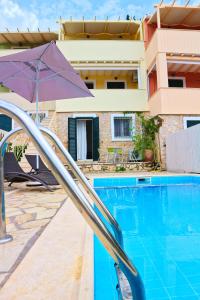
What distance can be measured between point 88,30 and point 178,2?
630 centimetres

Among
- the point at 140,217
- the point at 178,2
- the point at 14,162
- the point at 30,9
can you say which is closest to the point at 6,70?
the point at 14,162

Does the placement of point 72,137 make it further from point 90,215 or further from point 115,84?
point 90,215

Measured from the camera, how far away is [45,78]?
342 inches

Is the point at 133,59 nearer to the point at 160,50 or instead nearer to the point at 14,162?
the point at 160,50

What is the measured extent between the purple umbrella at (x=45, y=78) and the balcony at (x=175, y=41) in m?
8.36

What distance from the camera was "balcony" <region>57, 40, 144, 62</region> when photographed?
16547mm

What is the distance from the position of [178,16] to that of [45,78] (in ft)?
38.7

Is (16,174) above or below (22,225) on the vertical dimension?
above

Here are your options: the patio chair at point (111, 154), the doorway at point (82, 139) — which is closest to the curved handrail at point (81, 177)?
the patio chair at point (111, 154)

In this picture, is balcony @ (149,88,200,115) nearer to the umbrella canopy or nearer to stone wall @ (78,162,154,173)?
stone wall @ (78,162,154,173)

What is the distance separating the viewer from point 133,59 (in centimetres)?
1680

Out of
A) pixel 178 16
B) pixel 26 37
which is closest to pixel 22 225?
pixel 178 16

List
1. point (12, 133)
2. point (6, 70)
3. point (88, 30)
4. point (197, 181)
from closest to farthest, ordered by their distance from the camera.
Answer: point (12, 133), point (6, 70), point (197, 181), point (88, 30)

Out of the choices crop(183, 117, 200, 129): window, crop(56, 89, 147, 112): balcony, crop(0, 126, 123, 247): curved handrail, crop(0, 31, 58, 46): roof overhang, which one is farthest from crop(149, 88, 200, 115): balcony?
crop(0, 126, 123, 247): curved handrail
